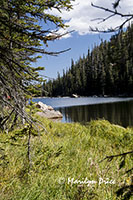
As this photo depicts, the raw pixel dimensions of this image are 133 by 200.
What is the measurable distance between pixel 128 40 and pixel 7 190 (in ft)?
7.48

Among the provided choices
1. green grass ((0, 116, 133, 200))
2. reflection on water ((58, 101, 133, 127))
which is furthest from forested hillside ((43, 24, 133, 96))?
reflection on water ((58, 101, 133, 127))

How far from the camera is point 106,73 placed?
64000 mm

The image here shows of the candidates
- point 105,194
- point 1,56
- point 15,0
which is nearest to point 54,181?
point 105,194

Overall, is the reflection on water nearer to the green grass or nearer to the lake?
the lake

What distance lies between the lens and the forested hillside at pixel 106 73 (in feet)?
3.23

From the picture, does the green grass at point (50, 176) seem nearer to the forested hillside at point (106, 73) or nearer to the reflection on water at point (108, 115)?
the forested hillside at point (106, 73)

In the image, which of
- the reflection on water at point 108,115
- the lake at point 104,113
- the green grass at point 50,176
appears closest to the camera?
the green grass at point 50,176

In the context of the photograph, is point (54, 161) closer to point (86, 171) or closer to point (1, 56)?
point (86, 171)

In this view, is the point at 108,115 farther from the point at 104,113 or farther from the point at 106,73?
the point at 106,73

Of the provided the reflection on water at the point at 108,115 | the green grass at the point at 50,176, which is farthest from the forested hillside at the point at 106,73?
the reflection on water at the point at 108,115

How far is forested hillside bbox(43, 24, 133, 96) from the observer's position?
3.23 feet

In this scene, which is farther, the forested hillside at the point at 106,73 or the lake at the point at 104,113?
the lake at the point at 104,113

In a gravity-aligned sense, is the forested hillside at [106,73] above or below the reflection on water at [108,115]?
above

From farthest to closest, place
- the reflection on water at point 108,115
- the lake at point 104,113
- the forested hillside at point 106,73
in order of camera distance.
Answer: the lake at point 104,113 → the reflection on water at point 108,115 → the forested hillside at point 106,73
